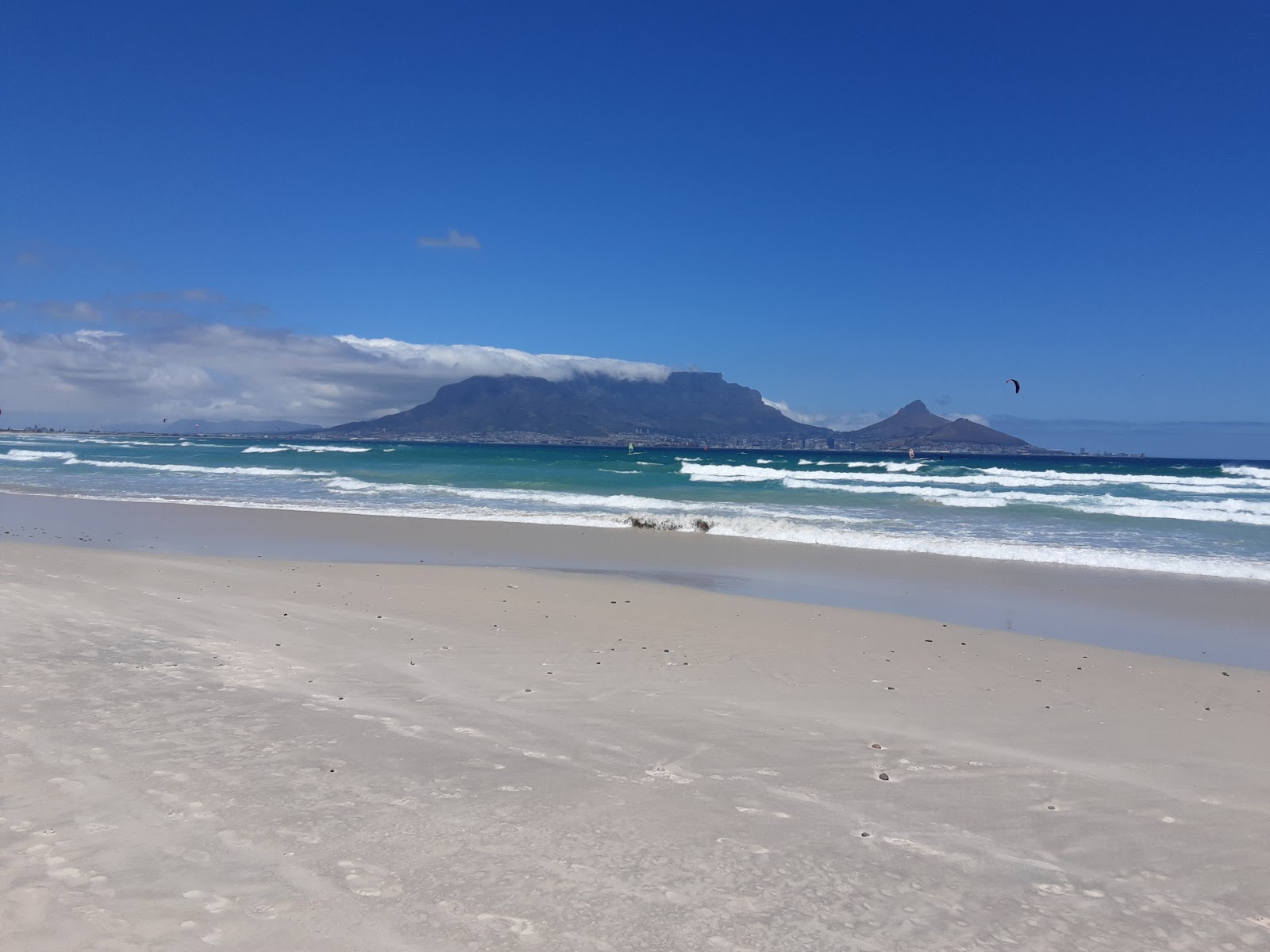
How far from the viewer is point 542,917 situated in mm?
3211

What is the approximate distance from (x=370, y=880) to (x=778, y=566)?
11.8 meters

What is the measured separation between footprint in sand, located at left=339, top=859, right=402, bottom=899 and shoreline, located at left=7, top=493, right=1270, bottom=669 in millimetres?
8158

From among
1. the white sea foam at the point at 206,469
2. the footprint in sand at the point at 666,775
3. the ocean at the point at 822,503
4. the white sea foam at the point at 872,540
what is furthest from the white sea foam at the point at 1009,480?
the footprint in sand at the point at 666,775

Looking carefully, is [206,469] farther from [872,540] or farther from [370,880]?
[370,880]

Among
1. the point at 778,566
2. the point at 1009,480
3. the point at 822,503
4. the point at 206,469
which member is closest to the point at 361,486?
the point at 822,503

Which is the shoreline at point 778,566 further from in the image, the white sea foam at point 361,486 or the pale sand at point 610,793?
the white sea foam at point 361,486

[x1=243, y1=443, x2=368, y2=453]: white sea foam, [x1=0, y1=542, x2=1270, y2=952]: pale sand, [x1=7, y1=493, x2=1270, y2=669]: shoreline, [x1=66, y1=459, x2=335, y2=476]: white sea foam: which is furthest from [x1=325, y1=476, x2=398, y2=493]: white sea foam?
[x1=243, y1=443, x2=368, y2=453]: white sea foam

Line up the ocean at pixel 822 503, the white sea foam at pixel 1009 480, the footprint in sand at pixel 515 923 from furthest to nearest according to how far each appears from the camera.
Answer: the white sea foam at pixel 1009 480, the ocean at pixel 822 503, the footprint in sand at pixel 515 923

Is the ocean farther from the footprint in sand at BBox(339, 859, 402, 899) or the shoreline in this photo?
the footprint in sand at BBox(339, 859, 402, 899)

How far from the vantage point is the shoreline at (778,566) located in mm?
10234

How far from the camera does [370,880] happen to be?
11.2 ft

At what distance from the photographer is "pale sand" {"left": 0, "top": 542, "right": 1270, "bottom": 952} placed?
325 cm

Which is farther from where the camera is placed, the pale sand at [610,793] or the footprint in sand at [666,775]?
the footprint in sand at [666,775]

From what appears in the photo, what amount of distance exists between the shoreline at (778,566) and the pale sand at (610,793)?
2.07 meters
